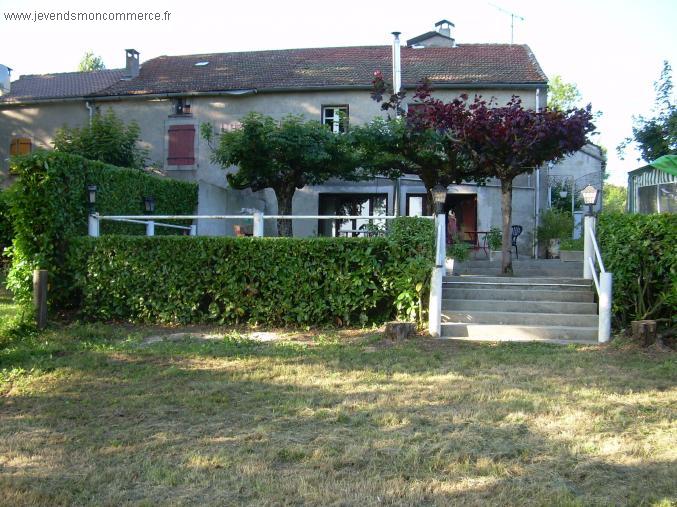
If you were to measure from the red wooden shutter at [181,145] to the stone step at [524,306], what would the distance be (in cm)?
1313

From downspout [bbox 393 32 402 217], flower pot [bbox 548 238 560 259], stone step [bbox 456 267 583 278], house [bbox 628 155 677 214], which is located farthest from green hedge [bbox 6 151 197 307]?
flower pot [bbox 548 238 560 259]

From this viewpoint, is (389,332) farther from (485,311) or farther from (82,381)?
(82,381)

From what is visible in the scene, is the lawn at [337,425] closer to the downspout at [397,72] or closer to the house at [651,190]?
the house at [651,190]

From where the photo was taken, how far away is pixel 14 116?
20984mm

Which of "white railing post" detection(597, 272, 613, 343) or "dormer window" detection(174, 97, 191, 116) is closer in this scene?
"white railing post" detection(597, 272, 613, 343)

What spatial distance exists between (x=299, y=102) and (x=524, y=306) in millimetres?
12195

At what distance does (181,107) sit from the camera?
754 inches

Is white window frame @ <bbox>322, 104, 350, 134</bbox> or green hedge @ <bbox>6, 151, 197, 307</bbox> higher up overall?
white window frame @ <bbox>322, 104, 350, 134</bbox>

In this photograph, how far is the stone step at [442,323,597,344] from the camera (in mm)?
7418

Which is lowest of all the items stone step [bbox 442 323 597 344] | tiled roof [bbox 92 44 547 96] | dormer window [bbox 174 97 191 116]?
stone step [bbox 442 323 597 344]

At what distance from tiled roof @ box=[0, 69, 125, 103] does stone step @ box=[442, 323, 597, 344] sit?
55.7 feet

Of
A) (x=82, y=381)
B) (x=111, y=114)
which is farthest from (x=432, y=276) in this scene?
(x=111, y=114)

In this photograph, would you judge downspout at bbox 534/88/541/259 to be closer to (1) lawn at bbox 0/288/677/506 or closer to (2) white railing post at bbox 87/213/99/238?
(1) lawn at bbox 0/288/677/506

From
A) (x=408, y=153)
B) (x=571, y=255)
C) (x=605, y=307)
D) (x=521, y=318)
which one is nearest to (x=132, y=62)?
(x=408, y=153)
